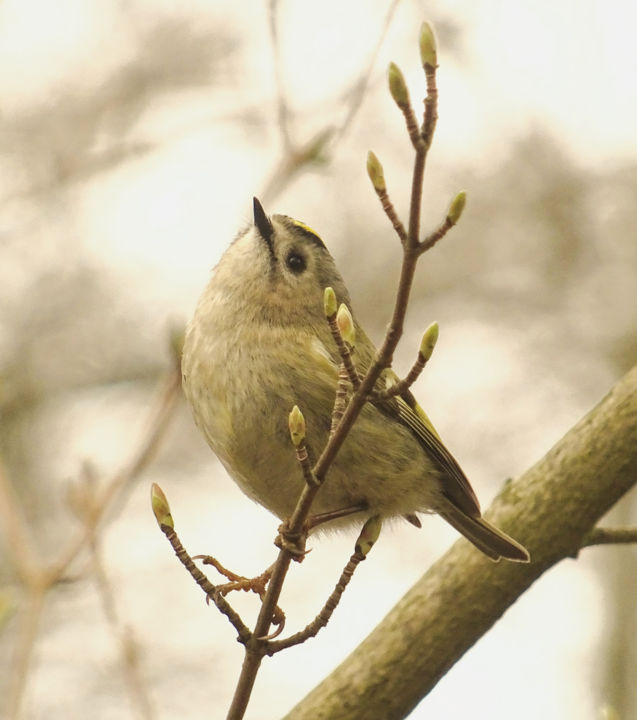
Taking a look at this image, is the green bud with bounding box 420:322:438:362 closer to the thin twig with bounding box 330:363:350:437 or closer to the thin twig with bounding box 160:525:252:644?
the thin twig with bounding box 330:363:350:437

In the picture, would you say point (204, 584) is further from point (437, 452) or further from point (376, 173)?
point (437, 452)

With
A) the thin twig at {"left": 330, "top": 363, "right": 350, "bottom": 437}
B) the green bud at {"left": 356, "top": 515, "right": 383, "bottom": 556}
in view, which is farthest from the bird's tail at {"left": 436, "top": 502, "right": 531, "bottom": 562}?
the thin twig at {"left": 330, "top": 363, "right": 350, "bottom": 437}

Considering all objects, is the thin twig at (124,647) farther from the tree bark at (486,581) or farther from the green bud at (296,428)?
the green bud at (296,428)

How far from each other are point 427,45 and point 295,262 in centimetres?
144

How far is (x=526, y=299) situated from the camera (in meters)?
6.39

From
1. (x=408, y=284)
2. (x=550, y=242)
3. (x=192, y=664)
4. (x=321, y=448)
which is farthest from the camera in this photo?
(x=550, y=242)

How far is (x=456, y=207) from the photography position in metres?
1.48

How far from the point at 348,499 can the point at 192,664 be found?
3.75 metres

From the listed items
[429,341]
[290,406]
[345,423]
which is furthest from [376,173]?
[290,406]

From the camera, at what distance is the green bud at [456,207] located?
58.0 inches

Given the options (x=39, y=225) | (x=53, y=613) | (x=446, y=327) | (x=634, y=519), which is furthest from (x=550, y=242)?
(x=53, y=613)

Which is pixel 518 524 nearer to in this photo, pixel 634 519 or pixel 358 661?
pixel 358 661

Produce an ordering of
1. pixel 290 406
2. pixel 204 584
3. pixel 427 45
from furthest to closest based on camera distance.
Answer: pixel 290 406, pixel 204 584, pixel 427 45

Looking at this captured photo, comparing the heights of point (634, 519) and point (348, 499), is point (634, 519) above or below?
above
